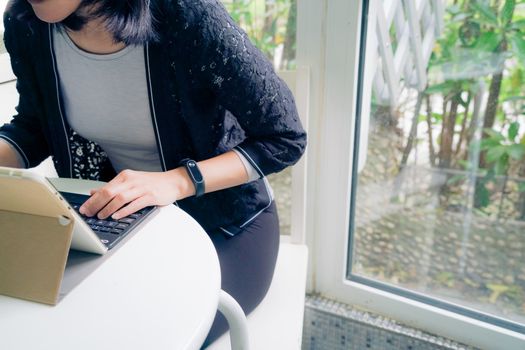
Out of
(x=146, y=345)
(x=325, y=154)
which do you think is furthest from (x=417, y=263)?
(x=146, y=345)

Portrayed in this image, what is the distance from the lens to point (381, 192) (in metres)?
1.26

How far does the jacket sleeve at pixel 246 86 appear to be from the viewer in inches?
28.5

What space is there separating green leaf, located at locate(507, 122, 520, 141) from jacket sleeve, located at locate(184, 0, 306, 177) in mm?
547

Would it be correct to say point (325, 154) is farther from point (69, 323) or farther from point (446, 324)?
point (69, 323)

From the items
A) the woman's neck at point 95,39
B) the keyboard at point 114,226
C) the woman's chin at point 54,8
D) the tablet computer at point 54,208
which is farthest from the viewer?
the woman's neck at point 95,39

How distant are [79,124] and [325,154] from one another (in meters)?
0.61

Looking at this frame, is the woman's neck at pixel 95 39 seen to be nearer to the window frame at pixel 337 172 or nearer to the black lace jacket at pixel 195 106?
the black lace jacket at pixel 195 106

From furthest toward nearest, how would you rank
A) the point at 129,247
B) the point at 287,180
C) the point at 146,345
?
the point at 287,180 < the point at 129,247 < the point at 146,345

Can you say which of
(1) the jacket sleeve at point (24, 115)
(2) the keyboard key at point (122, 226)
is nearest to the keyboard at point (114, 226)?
(2) the keyboard key at point (122, 226)

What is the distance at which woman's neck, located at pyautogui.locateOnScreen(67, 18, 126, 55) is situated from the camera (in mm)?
788

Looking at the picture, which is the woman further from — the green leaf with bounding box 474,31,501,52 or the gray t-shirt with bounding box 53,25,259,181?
the green leaf with bounding box 474,31,501,52

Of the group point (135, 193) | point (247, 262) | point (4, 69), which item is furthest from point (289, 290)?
point (4, 69)

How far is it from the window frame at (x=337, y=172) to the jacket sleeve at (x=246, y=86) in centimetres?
29

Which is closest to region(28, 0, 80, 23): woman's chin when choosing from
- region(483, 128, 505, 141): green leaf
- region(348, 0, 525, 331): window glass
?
region(348, 0, 525, 331): window glass
